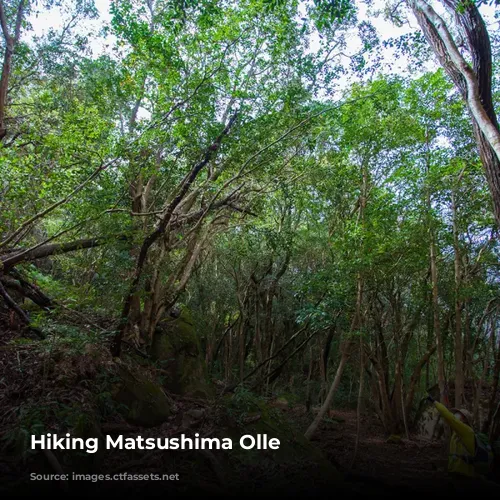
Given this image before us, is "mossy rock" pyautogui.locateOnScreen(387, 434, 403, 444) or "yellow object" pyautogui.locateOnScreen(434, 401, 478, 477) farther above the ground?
"yellow object" pyautogui.locateOnScreen(434, 401, 478, 477)

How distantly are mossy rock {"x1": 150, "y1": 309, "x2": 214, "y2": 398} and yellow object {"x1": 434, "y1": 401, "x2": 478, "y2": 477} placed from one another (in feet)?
19.4

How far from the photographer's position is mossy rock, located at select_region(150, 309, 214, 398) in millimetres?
9117

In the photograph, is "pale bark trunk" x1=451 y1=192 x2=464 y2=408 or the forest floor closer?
the forest floor

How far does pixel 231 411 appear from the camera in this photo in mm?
6914

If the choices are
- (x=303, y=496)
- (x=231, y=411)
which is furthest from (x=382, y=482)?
(x=231, y=411)

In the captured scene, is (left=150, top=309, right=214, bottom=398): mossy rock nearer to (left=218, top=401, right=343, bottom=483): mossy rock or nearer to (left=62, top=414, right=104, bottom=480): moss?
(left=218, top=401, right=343, bottom=483): mossy rock

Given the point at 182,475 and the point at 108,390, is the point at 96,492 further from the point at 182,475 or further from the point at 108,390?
the point at 108,390

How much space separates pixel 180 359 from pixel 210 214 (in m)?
4.02

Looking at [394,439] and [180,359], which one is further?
[394,439]

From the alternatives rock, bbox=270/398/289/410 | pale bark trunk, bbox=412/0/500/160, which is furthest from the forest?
rock, bbox=270/398/289/410

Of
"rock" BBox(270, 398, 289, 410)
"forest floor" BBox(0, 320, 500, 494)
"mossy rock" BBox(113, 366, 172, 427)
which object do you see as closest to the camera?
"forest floor" BBox(0, 320, 500, 494)

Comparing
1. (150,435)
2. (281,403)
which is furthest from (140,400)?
(281,403)

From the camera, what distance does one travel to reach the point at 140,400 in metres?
6.38

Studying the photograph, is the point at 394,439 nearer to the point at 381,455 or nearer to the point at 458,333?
the point at 381,455
